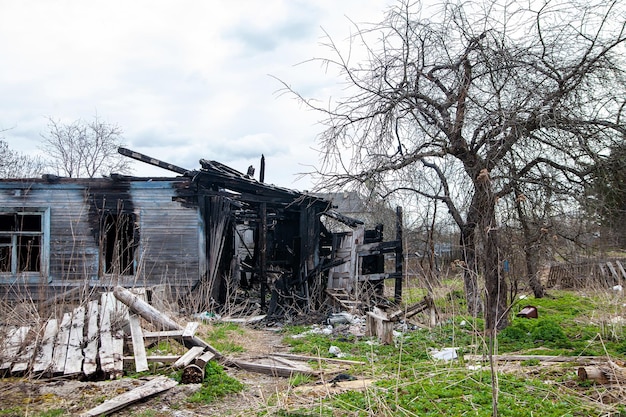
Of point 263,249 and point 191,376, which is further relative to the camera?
point 263,249

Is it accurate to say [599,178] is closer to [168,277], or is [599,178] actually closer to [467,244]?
[467,244]

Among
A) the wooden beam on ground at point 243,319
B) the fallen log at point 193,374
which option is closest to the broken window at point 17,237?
the wooden beam on ground at point 243,319

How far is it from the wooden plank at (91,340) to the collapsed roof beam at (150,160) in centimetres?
524

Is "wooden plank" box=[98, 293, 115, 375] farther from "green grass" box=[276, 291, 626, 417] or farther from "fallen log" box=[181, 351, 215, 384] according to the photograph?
"green grass" box=[276, 291, 626, 417]

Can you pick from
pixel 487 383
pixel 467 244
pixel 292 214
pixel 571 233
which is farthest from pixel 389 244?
pixel 487 383

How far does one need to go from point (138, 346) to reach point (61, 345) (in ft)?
3.03

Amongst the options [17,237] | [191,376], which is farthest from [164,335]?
[17,237]

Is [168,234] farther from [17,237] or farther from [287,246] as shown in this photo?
[17,237]

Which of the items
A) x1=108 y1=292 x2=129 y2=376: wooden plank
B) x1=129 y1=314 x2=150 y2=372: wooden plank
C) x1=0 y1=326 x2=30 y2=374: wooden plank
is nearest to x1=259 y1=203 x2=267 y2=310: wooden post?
x1=108 y1=292 x2=129 y2=376: wooden plank

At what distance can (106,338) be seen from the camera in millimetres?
6707

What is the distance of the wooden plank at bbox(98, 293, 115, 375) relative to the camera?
6.12m

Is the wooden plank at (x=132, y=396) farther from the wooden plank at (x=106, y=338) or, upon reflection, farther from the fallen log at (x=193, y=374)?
the wooden plank at (x=106, y=338)

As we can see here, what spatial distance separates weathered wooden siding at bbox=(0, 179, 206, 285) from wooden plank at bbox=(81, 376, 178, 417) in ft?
22.9

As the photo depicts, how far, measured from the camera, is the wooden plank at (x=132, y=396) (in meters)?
4.88
